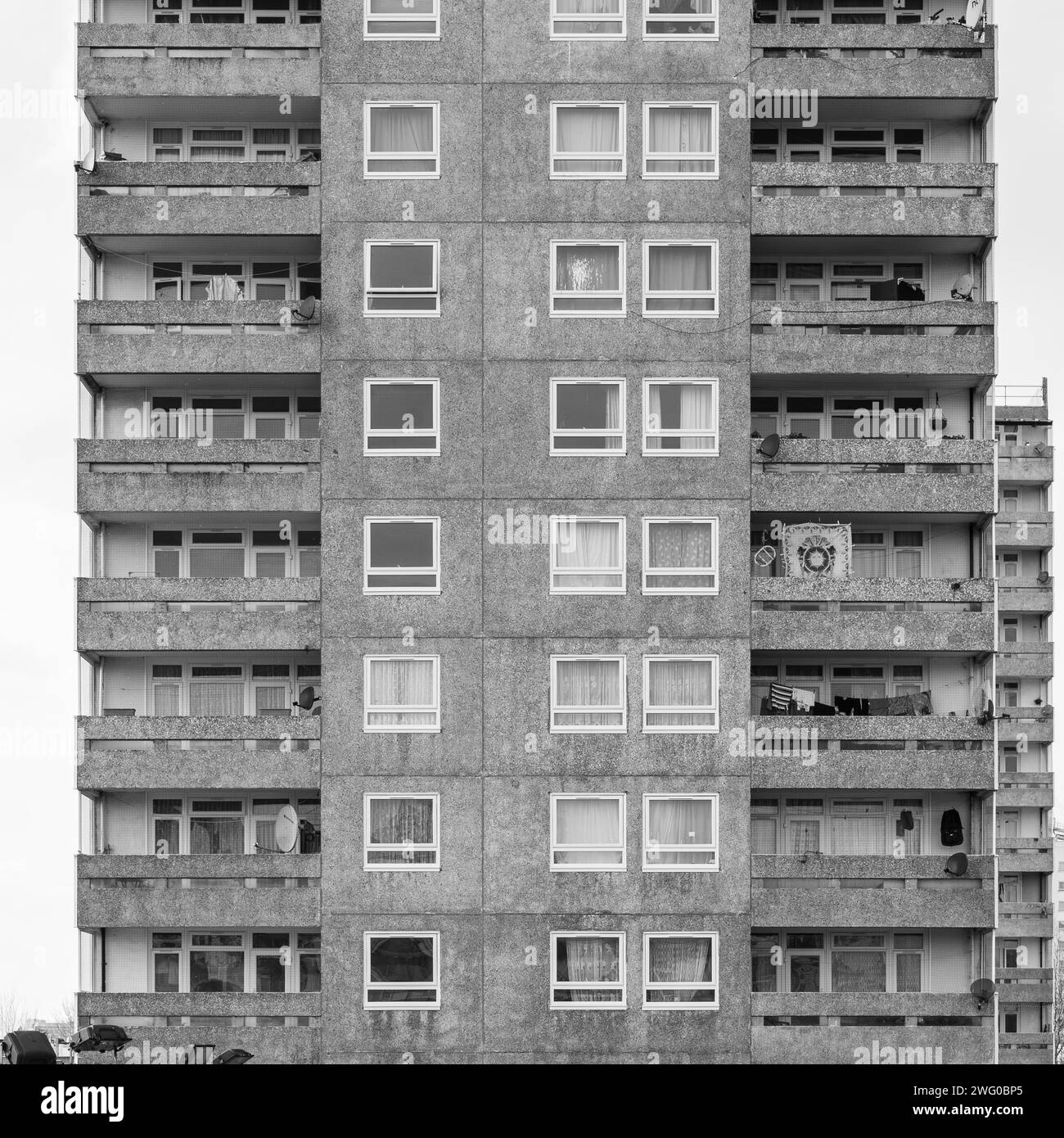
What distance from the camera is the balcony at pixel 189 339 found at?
139 ft

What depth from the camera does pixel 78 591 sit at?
42.4 metres

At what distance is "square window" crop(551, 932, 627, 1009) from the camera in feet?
133

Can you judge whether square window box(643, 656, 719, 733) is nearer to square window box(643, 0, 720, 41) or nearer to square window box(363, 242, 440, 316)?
square window box(363, 242, 440, 316)

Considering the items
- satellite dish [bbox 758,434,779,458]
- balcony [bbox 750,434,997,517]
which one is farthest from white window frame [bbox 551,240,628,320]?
balcony [bbox 750,434,997,517]

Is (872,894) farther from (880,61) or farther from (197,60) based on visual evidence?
(197,60)

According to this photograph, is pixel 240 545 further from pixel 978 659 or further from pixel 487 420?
pixel 978 659

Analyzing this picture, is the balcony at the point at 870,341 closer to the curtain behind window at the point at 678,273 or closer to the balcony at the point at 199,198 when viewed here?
the curtain behind window at the point at 678,273

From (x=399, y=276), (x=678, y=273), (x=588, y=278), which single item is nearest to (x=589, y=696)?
(x=588, y=278)

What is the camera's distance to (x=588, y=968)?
40.6 metres

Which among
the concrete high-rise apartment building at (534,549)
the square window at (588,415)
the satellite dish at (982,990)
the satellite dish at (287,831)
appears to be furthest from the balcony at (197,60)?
the satellite dish at (982,990)

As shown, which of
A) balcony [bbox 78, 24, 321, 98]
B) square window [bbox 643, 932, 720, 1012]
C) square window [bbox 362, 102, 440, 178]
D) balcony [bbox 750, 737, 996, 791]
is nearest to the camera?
square window [bbox 643, 932, 720, 1012]

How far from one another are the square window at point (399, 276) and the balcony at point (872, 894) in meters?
15.1

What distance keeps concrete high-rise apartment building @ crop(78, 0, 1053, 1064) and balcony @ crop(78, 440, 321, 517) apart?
99mm

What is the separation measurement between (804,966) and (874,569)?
9.73 meters
